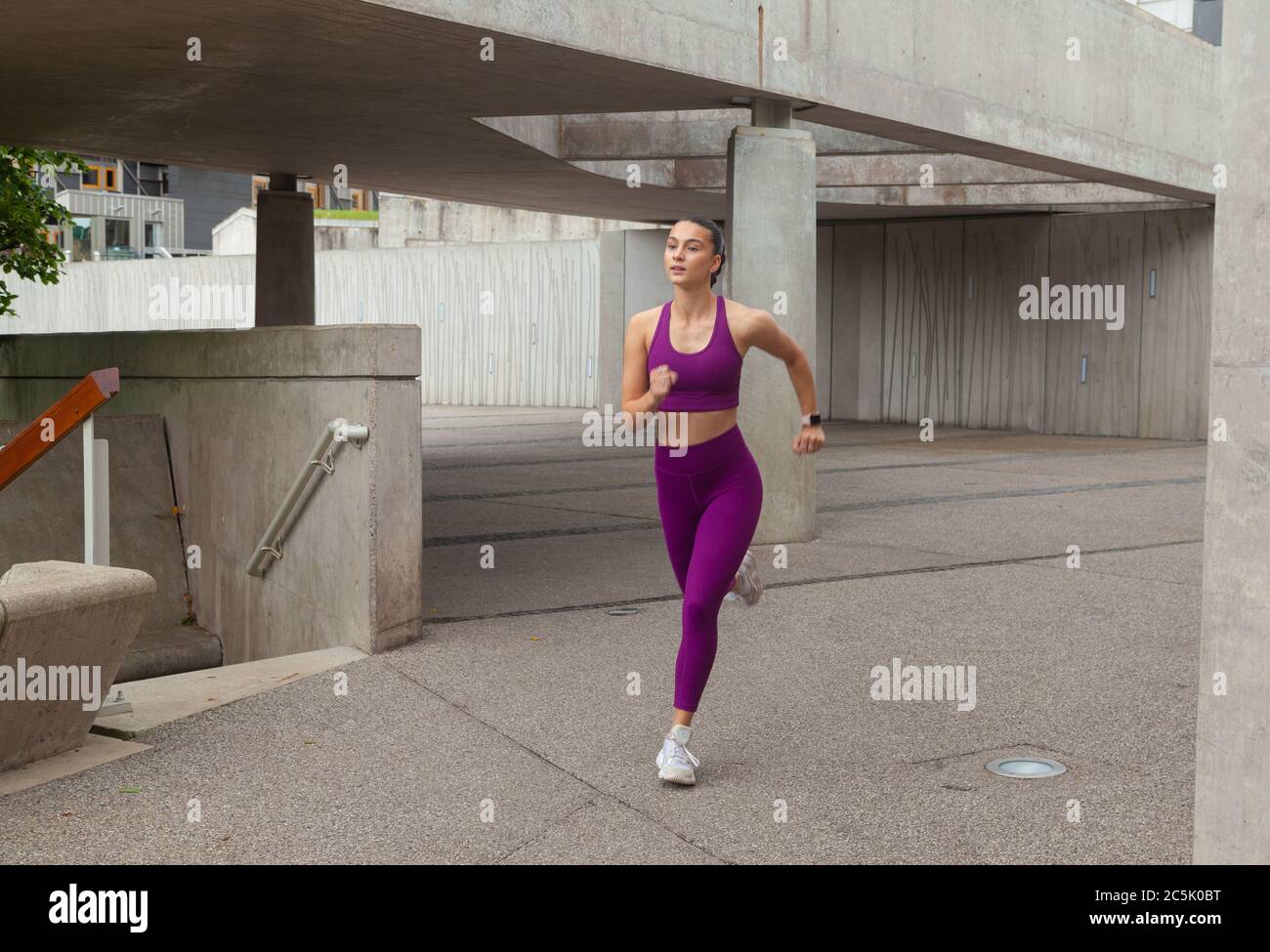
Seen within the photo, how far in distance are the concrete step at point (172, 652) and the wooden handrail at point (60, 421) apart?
11.9 feet

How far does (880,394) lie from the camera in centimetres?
2433

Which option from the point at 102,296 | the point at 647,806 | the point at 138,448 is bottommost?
the point at 647,806

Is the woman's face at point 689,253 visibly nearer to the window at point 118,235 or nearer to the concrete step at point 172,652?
the concrete step at point 172,652

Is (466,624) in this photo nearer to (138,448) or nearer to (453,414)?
(138,448)

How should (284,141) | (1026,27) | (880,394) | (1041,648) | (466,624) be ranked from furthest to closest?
1. (880,394)
2. (284,141)
3. (1026,27)
4. (466,624)
5. (1041,648)

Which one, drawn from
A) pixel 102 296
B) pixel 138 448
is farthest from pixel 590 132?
pixel 102 296

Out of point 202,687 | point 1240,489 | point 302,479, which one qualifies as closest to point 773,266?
point 302,479

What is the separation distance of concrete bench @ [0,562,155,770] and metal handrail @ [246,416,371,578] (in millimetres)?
1795

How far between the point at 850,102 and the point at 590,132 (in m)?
4.95

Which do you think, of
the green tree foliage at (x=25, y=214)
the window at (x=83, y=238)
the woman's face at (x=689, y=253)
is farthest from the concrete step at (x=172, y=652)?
the window at (x=83, y=238)

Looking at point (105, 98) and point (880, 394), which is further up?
point (105, 98)

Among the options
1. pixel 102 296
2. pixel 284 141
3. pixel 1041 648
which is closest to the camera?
pixel 1041 648

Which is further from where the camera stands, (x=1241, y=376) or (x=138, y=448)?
(x=138, y=448)

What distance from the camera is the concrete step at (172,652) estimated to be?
9023mm
